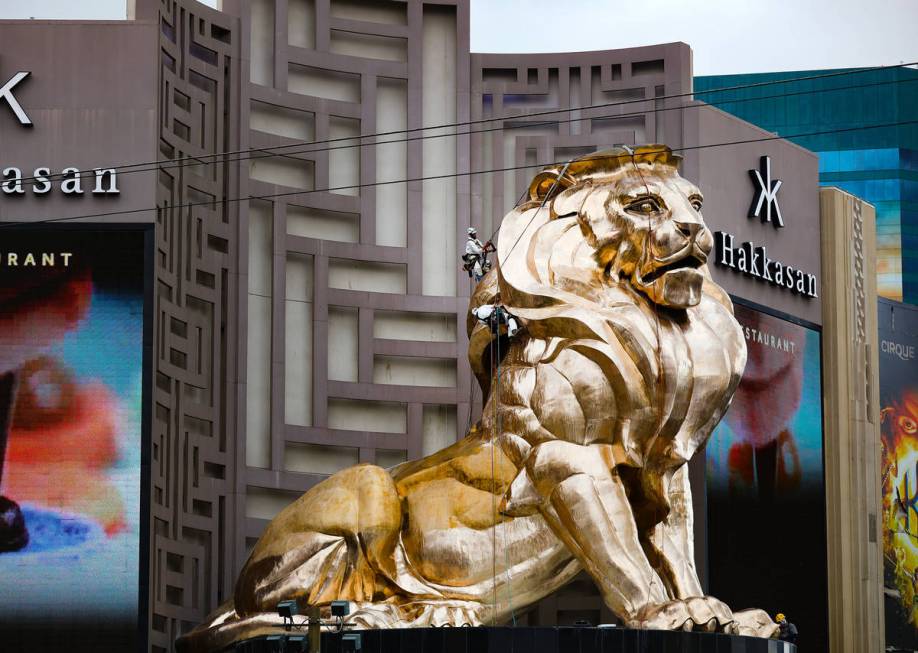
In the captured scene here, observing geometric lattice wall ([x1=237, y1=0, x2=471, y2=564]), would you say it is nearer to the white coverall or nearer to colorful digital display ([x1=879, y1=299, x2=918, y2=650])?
the white coverall

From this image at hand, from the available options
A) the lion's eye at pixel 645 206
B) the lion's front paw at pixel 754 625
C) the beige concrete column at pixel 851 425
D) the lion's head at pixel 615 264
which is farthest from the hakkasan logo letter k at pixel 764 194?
the lion's front paw at pixel 754 625

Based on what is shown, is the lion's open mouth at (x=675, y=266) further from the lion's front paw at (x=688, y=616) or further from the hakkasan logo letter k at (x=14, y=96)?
the hakkasan logo letter k at (x=14, y=96)

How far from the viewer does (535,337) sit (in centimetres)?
2122

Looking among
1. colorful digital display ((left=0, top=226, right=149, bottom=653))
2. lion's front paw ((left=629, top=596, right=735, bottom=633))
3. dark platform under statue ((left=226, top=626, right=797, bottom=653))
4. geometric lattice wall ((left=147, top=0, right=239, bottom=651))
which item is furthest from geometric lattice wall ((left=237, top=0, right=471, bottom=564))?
lion's front paw ((left=629, top=596, right=735, bottom=633))

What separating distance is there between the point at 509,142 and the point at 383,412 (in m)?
4.29

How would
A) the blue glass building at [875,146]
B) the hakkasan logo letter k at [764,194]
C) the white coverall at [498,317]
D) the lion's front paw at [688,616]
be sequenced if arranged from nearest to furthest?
the lion's front paw at [688,616]
the white coverall at [498,317]
the hakkasan logo letter k at [764,194]
the blue glass building at [875,146]

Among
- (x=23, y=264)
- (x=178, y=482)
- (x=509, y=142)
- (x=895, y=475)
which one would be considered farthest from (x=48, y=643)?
(x=895, y=475)

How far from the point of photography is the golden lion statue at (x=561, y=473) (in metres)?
20.5

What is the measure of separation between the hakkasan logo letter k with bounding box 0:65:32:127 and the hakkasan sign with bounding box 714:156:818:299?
10.1m

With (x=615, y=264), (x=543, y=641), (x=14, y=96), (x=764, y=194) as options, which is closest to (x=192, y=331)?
(x=14, y=96)

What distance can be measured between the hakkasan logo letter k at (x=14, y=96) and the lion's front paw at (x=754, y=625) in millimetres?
10740

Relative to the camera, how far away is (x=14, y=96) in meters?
25.0

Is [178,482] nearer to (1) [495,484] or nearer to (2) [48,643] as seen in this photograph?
(2) [48,643]

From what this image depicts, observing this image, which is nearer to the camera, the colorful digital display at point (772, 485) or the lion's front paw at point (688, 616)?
the lion's front paw at point (688, 616)
